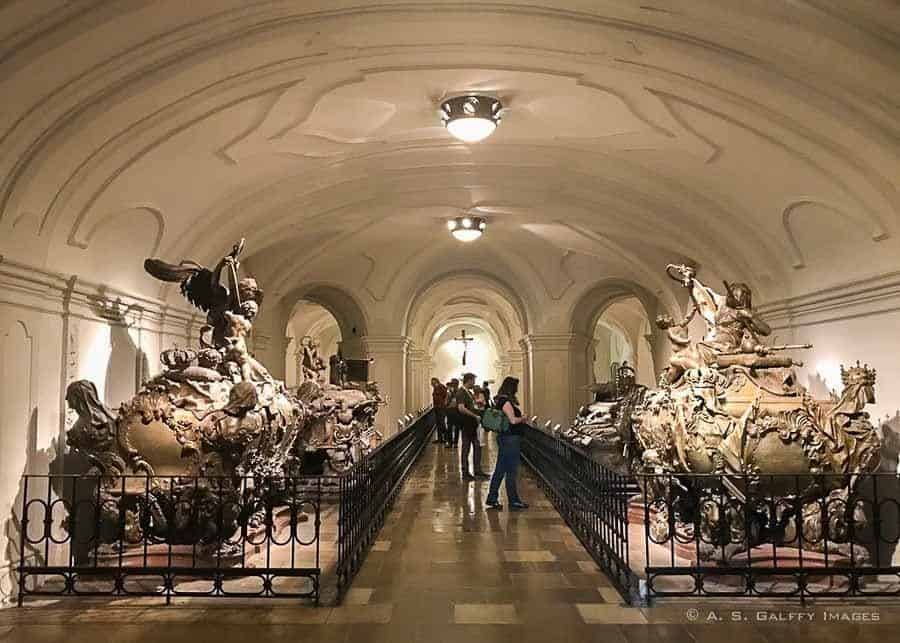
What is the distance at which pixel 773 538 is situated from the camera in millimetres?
5238

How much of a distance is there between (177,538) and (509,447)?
3.89 m

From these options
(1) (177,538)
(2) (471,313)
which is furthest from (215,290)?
(2) (471,313)

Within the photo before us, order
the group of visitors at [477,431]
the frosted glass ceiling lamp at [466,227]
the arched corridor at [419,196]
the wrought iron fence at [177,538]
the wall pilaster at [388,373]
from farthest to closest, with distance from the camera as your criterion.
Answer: the wall pilaster at [388,373], the frosted glass ceiling lamp at [466,227], the group of visitors at [477,431], the wrought iron fence at [177,538], the arched corridor at [419,196]

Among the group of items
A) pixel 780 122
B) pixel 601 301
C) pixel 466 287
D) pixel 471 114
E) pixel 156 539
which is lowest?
pixel 156 539

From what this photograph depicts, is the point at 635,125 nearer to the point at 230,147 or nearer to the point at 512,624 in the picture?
the point at 230,147

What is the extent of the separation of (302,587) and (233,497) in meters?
0.98

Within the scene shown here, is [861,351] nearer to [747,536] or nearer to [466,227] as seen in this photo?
[747,536]

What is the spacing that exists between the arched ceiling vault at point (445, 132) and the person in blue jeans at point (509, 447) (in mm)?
2475

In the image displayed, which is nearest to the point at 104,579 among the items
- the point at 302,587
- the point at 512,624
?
the point at 302,587

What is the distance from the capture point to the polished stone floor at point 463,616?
178 inches

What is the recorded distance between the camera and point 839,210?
7090 millimetres

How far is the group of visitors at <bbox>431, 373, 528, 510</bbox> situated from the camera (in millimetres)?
8836

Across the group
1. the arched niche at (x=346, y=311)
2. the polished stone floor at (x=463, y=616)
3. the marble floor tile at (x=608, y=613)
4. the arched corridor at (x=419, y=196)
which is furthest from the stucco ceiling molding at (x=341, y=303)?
the marble floor tile at (x=608, y=613)

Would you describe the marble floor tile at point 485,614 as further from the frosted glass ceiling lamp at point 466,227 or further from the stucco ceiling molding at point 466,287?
the stucco ceiling molding at point 466,287
